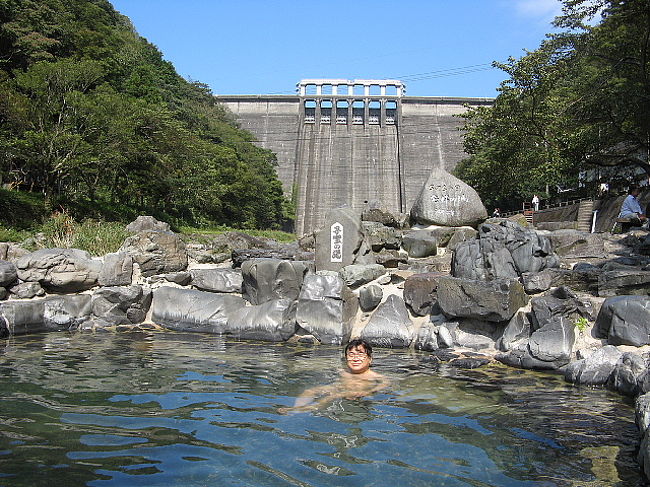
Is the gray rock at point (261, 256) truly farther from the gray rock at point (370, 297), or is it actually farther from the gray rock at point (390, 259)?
the gray rock at point (370, 297)

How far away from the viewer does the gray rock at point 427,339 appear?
811 cm

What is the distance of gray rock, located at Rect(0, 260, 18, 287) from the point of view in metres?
9.87

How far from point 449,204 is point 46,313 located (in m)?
9.34

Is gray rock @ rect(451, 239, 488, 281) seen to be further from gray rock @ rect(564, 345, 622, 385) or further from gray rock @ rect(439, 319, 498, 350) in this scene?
gray rock @ rect(564, 345, 622, 385)

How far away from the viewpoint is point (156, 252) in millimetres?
11719

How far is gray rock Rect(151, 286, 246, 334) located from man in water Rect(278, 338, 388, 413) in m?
3.95

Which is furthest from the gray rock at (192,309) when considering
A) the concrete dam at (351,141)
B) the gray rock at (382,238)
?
the concrete dam at (351,141)

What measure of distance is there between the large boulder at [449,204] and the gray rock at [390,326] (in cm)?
578

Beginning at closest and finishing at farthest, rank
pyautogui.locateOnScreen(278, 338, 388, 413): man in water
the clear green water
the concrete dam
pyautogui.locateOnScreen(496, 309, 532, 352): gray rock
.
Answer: the clear green water → pyautogui.locateOnScreen(278, 338, 388, 413): man in water → pyautogui.locateOnScreen(496, 309, 532, 352): gray rock → the concrete dam

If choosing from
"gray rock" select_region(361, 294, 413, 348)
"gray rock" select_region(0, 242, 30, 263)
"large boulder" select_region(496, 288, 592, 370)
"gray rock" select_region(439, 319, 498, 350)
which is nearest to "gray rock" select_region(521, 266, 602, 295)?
"large boulder" select_region(496, 288, 592, 370)

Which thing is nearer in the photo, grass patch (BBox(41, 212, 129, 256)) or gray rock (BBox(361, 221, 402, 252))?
grass patch (BBox(41, 212, 129, 256))

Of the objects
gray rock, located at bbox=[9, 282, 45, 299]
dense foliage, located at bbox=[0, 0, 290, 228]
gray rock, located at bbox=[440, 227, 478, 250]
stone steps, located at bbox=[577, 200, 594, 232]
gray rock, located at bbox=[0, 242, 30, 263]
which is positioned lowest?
gray rock, located at bbox=[9, 282, 45, 299]

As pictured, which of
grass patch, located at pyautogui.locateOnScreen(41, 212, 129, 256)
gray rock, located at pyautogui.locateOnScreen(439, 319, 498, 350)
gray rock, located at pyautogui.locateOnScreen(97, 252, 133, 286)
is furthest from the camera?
grass patch, located at pyautogui.locateOnScreen(41, 212, 129, 256)

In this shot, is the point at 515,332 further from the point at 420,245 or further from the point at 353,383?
the point at 420,245
